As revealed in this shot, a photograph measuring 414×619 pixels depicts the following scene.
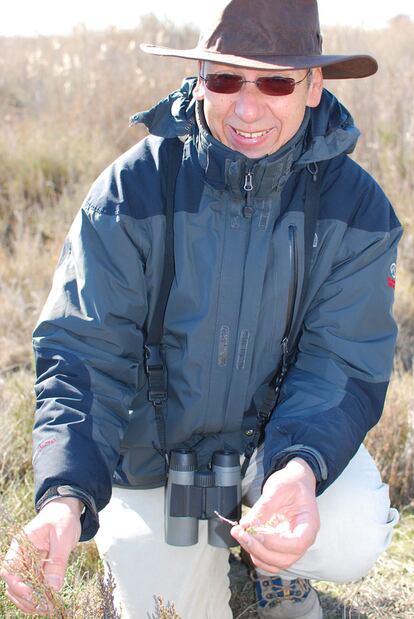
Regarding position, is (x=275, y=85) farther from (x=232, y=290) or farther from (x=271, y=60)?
(x=232, y=290)

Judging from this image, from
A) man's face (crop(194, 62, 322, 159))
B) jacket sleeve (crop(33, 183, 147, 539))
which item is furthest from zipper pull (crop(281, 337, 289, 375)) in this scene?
man's face (crop(194, 62, 322, 159))

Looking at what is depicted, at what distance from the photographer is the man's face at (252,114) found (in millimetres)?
2184

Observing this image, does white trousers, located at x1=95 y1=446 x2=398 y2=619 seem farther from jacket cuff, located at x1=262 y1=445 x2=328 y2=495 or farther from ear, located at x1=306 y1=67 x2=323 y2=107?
ear, located at x1=306 y1=67 x2=323 y2=107

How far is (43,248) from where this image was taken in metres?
5.35

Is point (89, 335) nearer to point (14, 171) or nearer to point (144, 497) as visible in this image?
point (144, 497)

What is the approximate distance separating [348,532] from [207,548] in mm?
477

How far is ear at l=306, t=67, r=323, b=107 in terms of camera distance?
2.31 meters

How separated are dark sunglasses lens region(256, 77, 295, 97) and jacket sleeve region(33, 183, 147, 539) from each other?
0.49m

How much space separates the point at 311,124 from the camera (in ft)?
7.68

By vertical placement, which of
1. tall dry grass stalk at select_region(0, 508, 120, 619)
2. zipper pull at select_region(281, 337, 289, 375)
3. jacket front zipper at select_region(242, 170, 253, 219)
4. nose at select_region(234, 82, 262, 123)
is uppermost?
nose at select_region(234, 82, 262, 123)

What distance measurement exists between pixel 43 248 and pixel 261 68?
347 centimetres

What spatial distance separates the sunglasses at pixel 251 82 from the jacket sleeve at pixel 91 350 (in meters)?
0.43

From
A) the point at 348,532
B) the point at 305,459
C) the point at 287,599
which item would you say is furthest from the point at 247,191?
the point at 287,599

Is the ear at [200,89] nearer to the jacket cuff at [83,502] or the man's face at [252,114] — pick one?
the man's face at [252,114]
